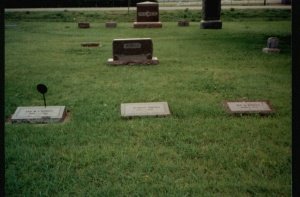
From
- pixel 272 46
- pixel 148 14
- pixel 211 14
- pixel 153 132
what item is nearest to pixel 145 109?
pixel 153 132

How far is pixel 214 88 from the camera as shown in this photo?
8.29 metres

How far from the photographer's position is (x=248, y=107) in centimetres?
662

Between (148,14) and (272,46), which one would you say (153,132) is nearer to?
(272,46)

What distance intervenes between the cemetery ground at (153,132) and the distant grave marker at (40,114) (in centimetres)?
18

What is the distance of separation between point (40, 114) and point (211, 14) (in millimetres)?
16978

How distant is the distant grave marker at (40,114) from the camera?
20.6ft

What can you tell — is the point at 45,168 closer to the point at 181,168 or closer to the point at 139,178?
the point at 139,178

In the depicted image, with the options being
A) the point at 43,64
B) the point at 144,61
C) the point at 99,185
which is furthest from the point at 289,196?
the point at 43,64

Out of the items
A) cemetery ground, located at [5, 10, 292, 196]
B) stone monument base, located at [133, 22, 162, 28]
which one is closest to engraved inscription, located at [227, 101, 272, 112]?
cemetery ground, located at [5, 10, 292, 196]

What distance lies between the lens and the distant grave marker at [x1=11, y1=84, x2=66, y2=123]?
6.28 meters

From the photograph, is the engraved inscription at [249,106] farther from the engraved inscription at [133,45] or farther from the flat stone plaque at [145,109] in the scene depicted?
the engraved inscription at [133,45]

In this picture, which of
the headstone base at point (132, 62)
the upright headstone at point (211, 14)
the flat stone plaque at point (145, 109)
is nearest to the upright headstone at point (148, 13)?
the upright headstone at point (211, 14)

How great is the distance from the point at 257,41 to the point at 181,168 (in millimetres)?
12445
